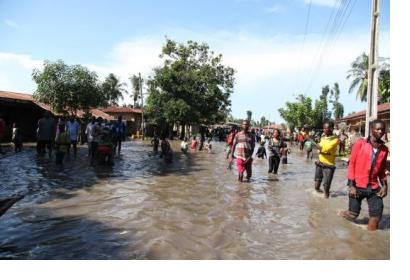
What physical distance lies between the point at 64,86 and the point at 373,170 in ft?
75.3

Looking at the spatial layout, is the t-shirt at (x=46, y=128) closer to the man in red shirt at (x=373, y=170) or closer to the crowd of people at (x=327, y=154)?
the crowd of people at (x=327, y=154)

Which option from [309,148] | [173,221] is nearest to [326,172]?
[173,221]

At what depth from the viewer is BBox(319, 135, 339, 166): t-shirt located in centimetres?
888

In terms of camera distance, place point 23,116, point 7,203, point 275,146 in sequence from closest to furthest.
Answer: point 7,203, point 275,146, point 23,116

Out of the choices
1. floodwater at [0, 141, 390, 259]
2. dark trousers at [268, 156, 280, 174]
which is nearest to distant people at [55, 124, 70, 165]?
floodwater at [0, 141, 390, 259]

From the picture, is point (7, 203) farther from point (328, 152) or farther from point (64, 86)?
point (64, 86)

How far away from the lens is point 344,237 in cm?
603

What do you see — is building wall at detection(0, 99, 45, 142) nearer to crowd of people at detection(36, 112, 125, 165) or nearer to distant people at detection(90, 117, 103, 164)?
crowd of people at detection(36, 112, 125, 165)

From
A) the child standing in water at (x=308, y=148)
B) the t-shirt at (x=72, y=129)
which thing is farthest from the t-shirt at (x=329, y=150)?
the child standing in water at (x=308, y=148)

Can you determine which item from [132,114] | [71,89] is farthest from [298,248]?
[132,114]

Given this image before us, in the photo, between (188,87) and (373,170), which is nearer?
(373,170)

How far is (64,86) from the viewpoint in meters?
25.5
